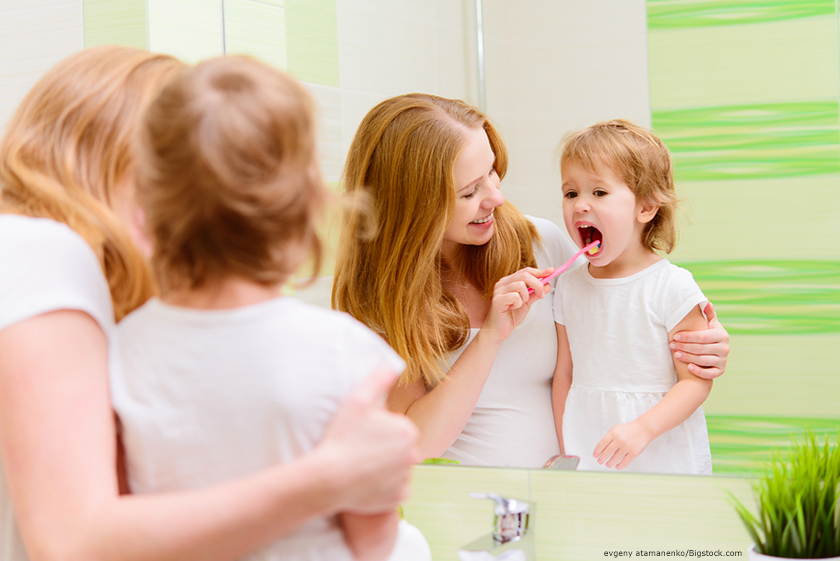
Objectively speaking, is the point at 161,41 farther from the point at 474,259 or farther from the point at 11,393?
the point at 11,393

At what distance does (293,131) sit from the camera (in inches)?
18.3

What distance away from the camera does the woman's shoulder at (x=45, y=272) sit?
20.9 inches

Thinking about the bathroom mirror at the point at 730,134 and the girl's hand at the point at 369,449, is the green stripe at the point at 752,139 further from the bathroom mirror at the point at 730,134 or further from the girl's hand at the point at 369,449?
the girl's hand at the point at 369,449

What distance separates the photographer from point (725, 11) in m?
0.94

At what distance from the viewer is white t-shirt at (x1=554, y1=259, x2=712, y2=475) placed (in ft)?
3.18

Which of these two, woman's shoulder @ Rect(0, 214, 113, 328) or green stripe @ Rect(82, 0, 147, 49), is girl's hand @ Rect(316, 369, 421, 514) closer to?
woman's shoulder @ Rect(0, 214, 113, 328)

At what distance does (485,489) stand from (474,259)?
335mm

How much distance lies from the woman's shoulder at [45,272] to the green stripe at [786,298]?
0.75 meters

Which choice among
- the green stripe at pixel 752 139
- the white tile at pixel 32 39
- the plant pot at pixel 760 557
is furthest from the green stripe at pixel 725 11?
the white tile at pixel 32 39

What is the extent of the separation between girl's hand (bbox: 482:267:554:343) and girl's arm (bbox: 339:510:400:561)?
1.75 feet

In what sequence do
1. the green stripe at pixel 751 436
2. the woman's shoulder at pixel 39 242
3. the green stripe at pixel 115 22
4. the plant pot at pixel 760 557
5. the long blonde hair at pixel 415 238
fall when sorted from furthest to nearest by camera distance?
the green stripe at pixel 115 22 < the long blonde hair at pixel 415 238 < the green stripe at pixel 751 436 < the plant pot at pixel 760 557 < the woman's shoulder at pixel 39 242

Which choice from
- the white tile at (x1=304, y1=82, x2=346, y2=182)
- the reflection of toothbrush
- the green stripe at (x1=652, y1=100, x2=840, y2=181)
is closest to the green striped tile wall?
the green stripe at (x1=652, y1=100, x2=840, y2=181)

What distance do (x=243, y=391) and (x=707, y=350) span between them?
0.68 metres

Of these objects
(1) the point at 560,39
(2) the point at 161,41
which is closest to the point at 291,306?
(1) the point at 560,39
